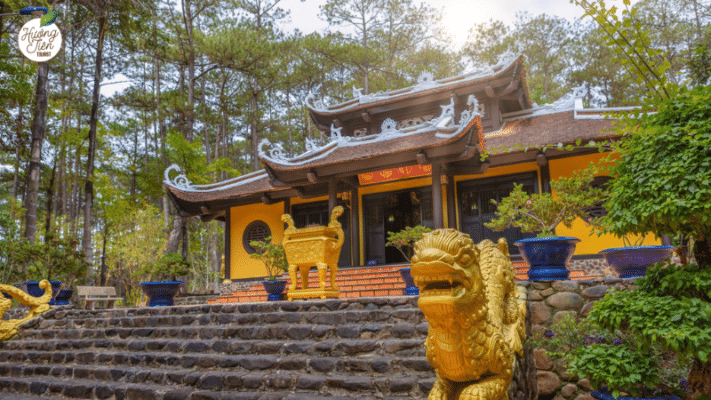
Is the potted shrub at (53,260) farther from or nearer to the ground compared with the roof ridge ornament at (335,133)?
nearer to the ground

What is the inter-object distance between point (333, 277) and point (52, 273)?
695 cm

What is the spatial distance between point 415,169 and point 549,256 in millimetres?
6450

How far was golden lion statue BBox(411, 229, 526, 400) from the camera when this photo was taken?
2174 mm

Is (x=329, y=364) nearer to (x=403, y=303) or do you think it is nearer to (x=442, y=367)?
(x=403, y=303)

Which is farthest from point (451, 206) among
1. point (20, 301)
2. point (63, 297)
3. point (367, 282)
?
point (20, 301)

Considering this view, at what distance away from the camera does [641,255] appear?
4.56 metres

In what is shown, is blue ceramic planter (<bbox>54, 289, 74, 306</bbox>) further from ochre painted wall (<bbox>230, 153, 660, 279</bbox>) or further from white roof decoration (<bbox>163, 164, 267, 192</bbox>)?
ochre painted wall (<bbox>230, 153, 660, 279</bbox>)

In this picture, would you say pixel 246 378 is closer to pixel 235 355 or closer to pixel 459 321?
pixel 235 355

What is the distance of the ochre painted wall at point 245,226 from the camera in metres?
12.5

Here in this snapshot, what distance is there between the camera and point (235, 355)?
4.91m

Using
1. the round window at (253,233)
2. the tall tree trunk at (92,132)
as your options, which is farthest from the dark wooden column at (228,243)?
the tall tree trunk at (92,132)

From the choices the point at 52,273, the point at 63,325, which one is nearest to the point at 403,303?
the point at 63,325

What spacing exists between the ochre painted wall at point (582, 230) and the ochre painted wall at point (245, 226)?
7.03 meters

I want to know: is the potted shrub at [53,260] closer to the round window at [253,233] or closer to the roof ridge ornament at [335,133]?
the round window at [253,233]
